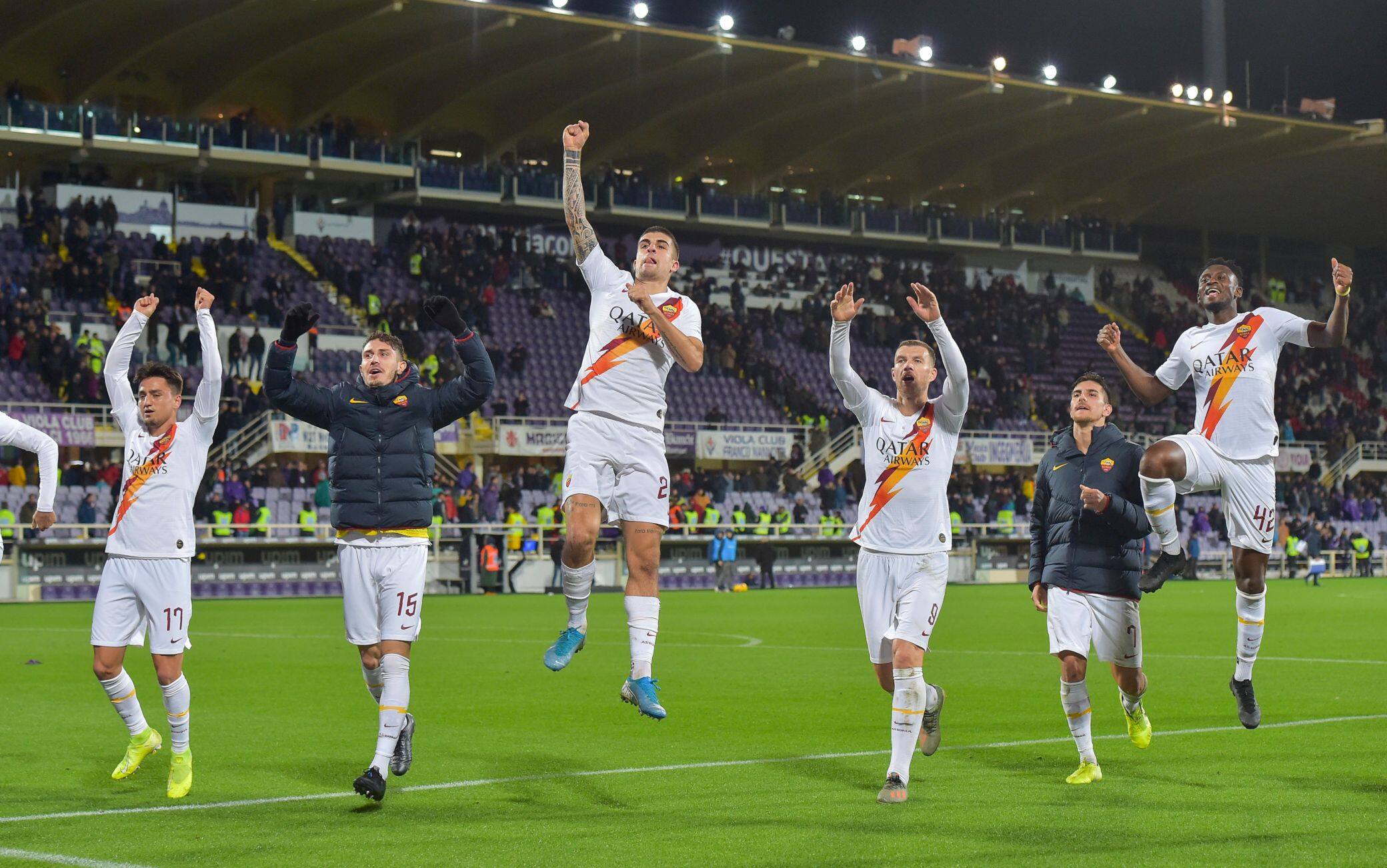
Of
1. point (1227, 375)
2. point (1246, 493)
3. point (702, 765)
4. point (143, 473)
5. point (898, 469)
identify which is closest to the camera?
point (143, 473)

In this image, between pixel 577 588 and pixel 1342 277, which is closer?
pixel 577 588

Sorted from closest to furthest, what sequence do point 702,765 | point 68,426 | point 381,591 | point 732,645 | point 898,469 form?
point 381,591
point 898,469
point 702,765
point 732,645
point 68,426

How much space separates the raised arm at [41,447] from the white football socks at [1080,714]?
584 cm

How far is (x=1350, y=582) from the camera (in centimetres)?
4222

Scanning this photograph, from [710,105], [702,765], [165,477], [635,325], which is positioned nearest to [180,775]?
[165,477]

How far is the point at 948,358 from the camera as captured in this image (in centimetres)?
970

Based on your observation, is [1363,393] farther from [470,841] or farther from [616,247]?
[470,841]

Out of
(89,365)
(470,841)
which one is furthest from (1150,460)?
(89,365)

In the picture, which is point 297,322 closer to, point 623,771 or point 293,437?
point 623,771

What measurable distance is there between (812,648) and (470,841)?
13.1 meters

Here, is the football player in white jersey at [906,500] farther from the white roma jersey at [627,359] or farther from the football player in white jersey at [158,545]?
the football player in white jersey at [158,545]

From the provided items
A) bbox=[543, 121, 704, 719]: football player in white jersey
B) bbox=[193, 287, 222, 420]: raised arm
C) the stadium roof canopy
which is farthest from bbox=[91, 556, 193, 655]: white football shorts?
the stadium roof canopy

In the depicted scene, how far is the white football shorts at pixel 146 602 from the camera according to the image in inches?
373

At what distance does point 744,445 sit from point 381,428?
3493 cm
